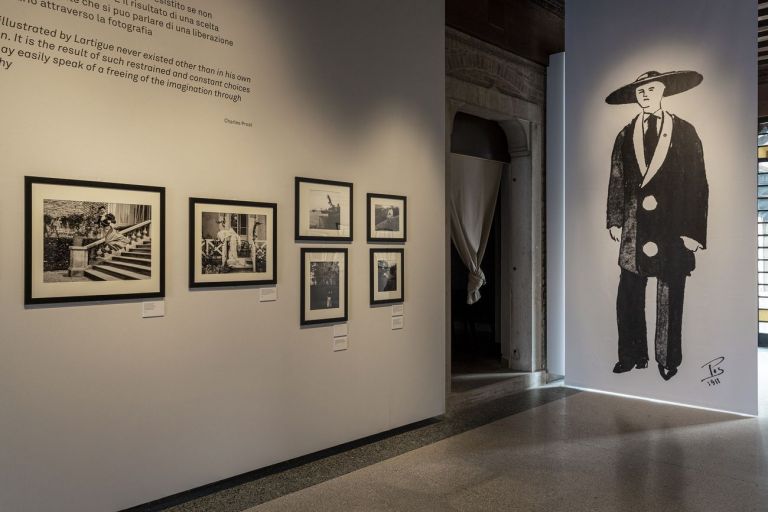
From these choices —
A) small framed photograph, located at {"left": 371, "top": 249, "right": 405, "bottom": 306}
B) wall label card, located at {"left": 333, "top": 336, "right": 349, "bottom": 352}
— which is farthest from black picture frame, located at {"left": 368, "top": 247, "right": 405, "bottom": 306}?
wall label card, located at {"left": 333, "top": 336, "right": 349, "bottom": 352}

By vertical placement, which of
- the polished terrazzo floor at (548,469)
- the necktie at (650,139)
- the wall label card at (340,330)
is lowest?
the polished terrazzo floor at (548,469)

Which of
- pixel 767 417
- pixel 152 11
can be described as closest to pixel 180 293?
pixel 152 11

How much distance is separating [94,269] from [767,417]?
21.0 ft

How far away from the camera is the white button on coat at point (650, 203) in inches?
264

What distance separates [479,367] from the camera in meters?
8.02

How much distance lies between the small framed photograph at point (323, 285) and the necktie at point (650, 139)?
3.91 m

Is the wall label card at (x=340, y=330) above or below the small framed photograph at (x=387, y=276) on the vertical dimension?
below

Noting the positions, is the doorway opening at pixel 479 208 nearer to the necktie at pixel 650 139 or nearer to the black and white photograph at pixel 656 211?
the black and white photograph at pixel 656 211

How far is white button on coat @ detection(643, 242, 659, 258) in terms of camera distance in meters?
6.70

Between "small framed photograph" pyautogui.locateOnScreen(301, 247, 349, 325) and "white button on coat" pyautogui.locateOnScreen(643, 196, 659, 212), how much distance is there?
3770 millimetres

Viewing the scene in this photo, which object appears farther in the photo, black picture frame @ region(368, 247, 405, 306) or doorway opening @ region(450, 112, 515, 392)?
doorway opening @ region(450, 112, 515, 392)

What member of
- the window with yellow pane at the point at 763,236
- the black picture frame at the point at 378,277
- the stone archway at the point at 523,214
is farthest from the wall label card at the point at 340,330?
the window with yellow pane at the point at 763,236

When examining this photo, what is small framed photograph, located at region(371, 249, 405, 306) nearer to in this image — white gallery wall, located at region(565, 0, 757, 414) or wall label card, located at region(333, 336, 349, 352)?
wall label card, located at region(333, 336, 349, 352)

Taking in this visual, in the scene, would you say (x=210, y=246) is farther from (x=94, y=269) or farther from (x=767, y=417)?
(x=767, y=417)
